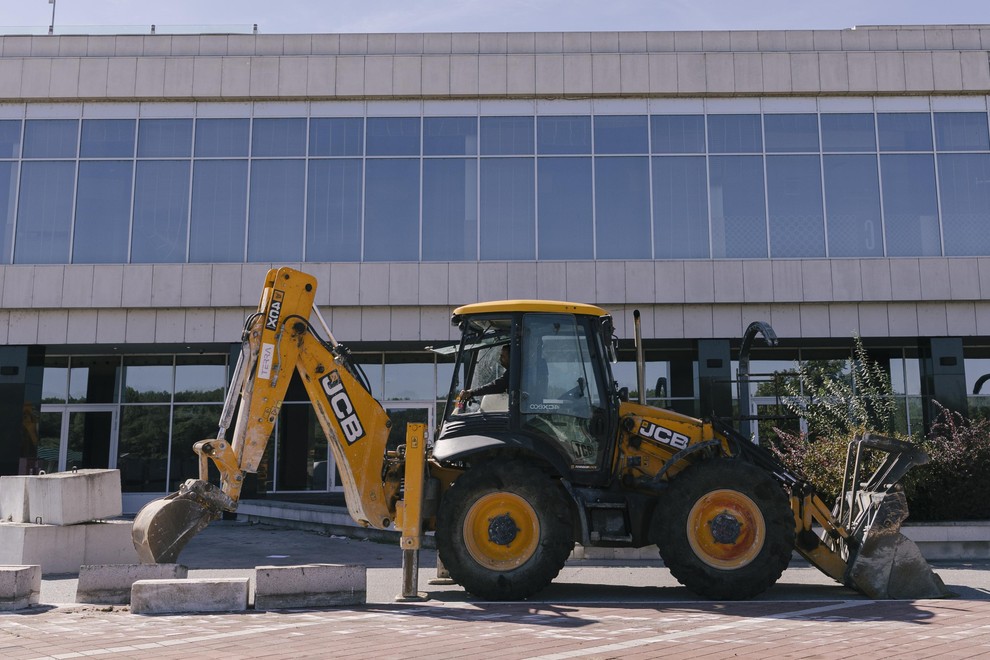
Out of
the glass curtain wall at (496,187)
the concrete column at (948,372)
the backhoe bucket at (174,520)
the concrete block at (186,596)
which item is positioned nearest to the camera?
the concrete block at (186,596)

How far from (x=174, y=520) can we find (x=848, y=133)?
696 inches

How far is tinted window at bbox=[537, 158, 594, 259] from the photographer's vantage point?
20.4 metres

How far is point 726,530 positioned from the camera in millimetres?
8492

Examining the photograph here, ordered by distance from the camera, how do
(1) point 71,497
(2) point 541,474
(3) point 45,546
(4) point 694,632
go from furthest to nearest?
1. (1) point 71,497
2. (3) point 45,546
3. (2) point 541,474
4. (4) point 694,632

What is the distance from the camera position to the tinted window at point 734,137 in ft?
67.9

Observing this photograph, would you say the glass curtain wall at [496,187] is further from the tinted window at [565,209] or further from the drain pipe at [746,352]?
the drain pipe at [746,352]

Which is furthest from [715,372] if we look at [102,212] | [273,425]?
[102,212]

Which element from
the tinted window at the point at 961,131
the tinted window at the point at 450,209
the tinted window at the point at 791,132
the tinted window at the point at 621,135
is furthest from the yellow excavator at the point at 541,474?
the tinted window at the point at 961,131

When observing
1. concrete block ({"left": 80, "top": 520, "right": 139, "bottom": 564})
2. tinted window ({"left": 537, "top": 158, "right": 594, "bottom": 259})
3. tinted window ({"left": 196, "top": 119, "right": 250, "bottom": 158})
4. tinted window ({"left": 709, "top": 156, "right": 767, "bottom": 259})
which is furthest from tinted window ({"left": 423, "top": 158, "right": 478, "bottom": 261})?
concrete block ({"left": 80, "top": 520, "right": 139, "bottom": 564})

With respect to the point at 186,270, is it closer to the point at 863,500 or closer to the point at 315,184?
the point at 315,184

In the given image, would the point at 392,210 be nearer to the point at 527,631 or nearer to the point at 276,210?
the point at 276,210

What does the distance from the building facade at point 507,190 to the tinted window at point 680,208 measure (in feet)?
0.17

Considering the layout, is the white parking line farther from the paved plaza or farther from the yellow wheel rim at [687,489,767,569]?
the yellow wheel rim at [687,489,767,569]

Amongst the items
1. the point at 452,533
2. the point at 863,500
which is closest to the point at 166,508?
the point at 452,533
